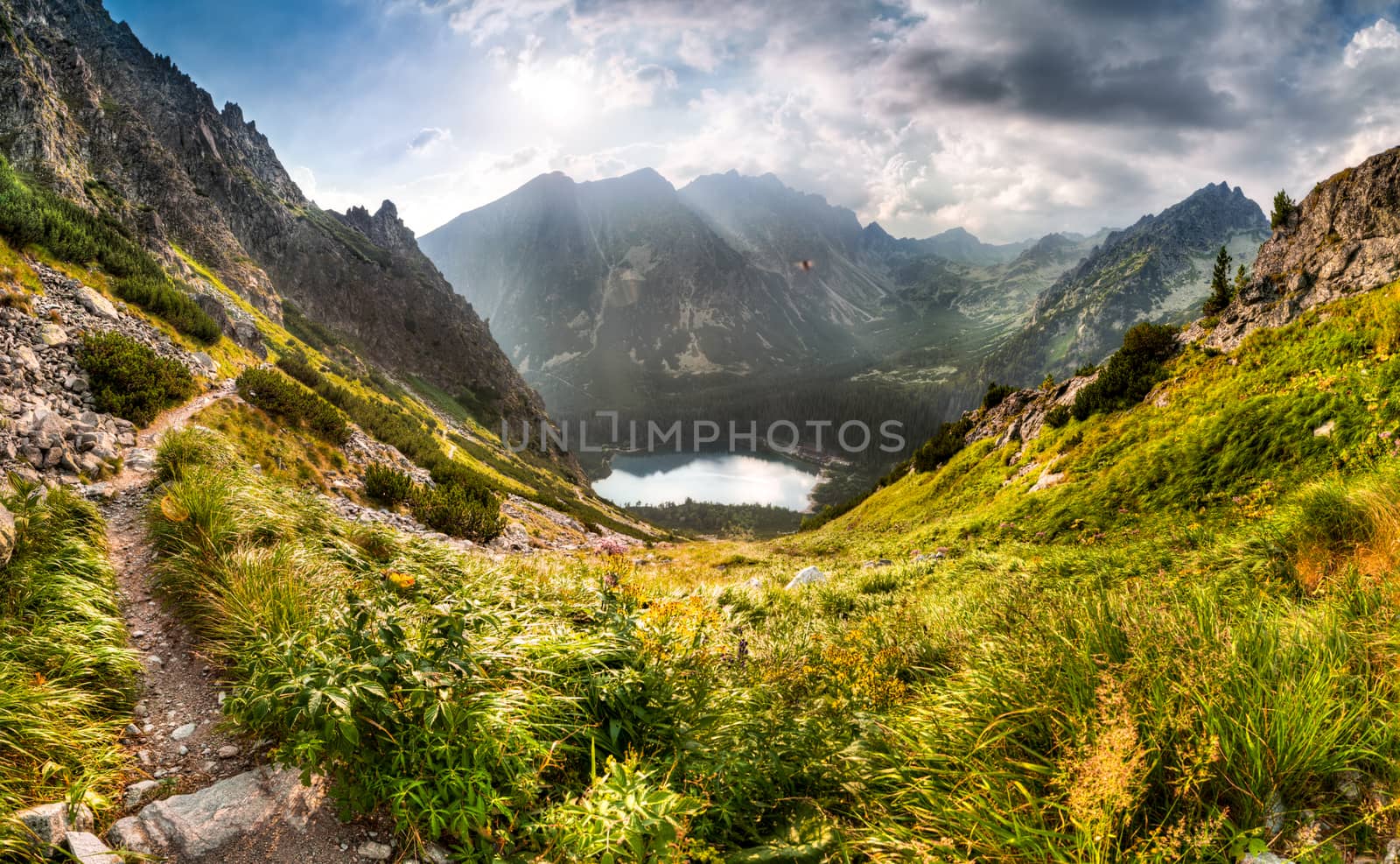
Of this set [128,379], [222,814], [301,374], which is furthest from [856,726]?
[301,374]


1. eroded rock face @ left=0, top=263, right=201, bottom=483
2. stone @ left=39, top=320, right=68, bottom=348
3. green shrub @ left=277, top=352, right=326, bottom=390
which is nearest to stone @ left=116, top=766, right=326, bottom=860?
eroded rock face @ left=0, top=263, right=201, bottom=483

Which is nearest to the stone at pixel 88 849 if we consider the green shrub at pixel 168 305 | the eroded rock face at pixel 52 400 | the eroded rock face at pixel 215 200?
the eroded rock face at pixel 52 400

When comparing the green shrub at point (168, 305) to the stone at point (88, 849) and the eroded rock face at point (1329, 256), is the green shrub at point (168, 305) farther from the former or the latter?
the eroded rock face at point (1329, 256)

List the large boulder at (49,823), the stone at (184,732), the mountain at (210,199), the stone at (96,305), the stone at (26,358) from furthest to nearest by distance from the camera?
the mountain at (210,199), the stone at (96,305), the stone at (26,358), the stone at (184,732), the large boulder at (49,823)

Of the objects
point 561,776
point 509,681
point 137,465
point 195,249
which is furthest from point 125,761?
point 195,249

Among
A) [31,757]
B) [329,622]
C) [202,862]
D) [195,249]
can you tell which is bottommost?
[202,862]

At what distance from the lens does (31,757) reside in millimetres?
3311

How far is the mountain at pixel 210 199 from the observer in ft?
147

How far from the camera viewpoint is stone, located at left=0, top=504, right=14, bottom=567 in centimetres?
567

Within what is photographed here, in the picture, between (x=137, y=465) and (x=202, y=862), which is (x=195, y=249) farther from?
(x=202, y=862)

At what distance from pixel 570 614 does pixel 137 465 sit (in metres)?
11.1

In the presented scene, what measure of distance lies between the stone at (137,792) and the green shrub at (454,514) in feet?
46.5

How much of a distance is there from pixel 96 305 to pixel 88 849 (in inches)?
813

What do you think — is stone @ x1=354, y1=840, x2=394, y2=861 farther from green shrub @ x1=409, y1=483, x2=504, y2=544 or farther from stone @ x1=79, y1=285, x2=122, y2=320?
stone @ x1=79, y1=285, x2=122, y2=320
